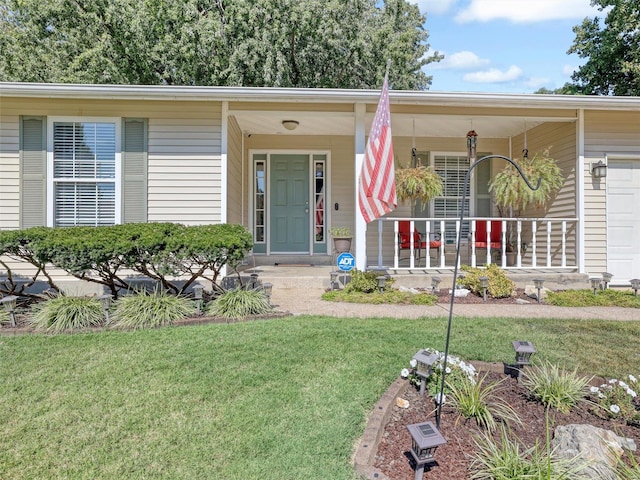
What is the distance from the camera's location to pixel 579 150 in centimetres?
604

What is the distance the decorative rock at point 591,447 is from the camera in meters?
1.64

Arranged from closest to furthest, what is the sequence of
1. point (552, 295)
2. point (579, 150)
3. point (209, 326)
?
point (209, 326)
point (552, 295)
point (579, 150)

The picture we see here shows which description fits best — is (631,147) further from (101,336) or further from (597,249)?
(101,336)

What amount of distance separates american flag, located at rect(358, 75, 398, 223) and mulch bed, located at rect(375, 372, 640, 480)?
6.75 ft

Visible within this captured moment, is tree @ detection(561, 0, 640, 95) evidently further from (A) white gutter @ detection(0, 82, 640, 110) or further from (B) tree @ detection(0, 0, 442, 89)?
(A) white gutter @ detection(0, 82, 640, 110)

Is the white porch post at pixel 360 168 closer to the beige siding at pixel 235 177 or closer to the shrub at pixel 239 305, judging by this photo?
the shrub at pixel 239 305

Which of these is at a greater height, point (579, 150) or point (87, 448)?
point (579, 150)

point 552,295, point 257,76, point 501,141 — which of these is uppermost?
point 257,76

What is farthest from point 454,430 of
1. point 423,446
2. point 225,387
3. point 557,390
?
point 225,387

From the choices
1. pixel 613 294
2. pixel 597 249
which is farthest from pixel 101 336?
pixel 597 249

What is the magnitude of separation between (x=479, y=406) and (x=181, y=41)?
12.9 meters

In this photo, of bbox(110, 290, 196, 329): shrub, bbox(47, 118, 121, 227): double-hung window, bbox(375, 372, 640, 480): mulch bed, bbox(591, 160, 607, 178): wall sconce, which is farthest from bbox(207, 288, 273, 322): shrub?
bbox(591, 160, 607, 178): wall sconce

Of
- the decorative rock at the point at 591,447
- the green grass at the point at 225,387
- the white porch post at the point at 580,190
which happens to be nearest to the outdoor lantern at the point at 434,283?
the green grass at the point at 225,387

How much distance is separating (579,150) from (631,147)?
0.88m
